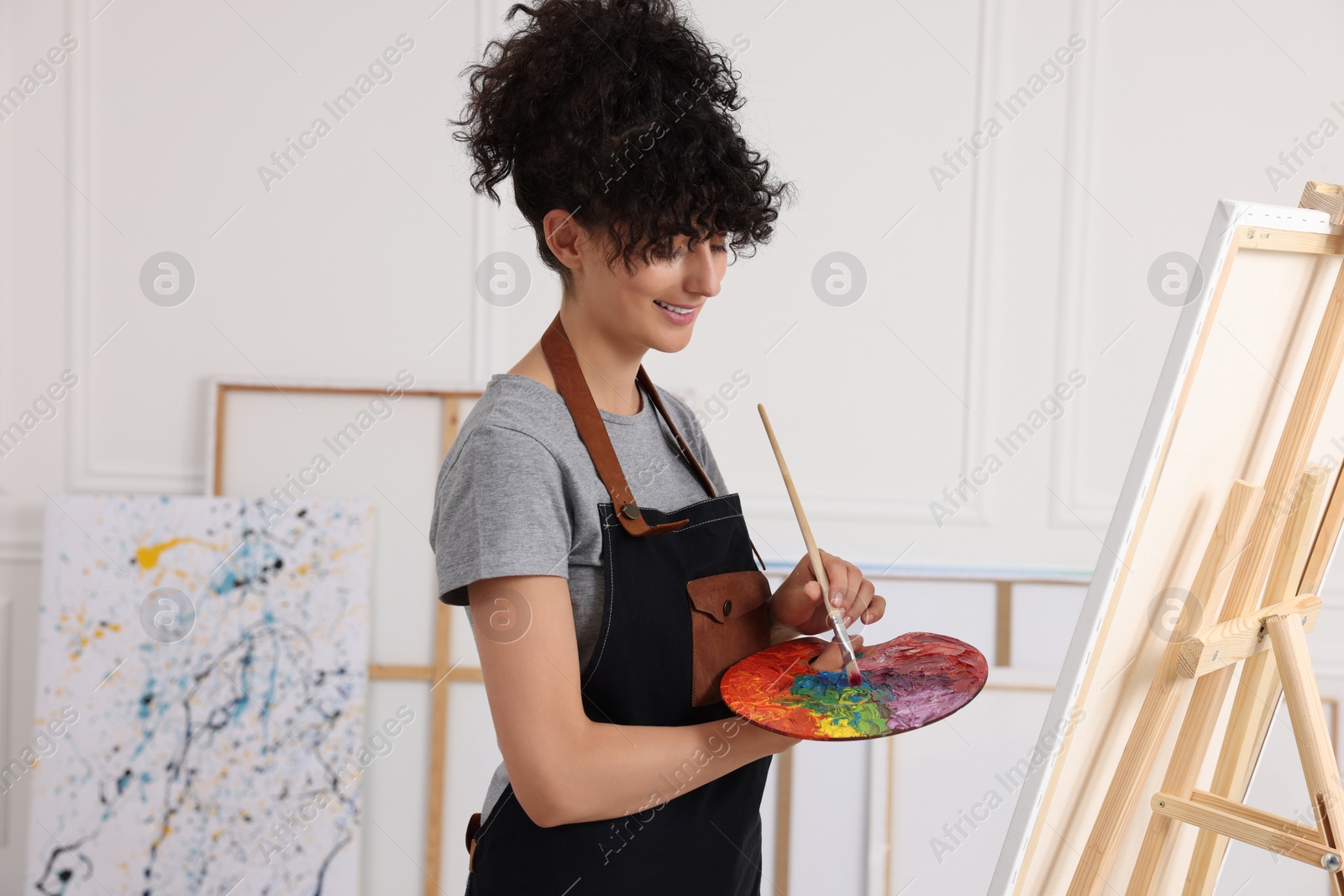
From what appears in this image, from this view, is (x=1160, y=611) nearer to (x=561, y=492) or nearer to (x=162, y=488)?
(x=561, y=492)

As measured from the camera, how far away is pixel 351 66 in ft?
8.73

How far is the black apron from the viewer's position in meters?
1.04

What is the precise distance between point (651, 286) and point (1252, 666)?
2.91 ft

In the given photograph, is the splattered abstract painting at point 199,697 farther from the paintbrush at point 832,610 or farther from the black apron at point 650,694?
the paintbrush at point 832,610

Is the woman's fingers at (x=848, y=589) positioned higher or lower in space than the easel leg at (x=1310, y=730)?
higher

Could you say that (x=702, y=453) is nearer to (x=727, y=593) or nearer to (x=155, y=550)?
(x=727, y=593)

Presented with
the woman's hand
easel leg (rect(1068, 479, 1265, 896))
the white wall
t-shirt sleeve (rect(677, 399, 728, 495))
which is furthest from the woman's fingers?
the white wall

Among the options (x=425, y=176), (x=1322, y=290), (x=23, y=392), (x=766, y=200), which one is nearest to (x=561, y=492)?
(x=766, y=200)

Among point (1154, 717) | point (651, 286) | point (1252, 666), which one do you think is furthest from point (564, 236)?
point (1252, 666)

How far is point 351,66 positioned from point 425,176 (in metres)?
0.37

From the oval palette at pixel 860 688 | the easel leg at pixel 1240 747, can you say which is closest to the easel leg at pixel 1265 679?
the easel leg at pixel 1240 747

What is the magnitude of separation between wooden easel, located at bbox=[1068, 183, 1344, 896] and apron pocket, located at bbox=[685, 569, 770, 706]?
18.2 inches

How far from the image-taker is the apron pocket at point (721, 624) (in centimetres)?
111

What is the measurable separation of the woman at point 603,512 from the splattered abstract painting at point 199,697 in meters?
1.54
